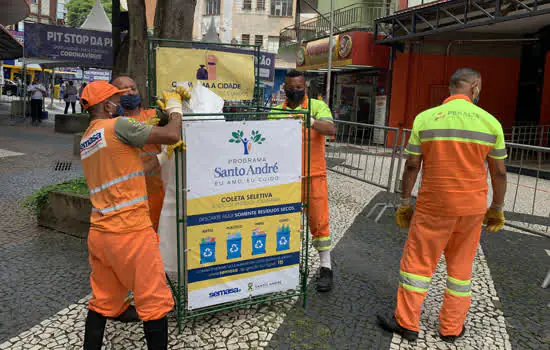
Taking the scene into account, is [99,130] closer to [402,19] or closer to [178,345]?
[178,345]

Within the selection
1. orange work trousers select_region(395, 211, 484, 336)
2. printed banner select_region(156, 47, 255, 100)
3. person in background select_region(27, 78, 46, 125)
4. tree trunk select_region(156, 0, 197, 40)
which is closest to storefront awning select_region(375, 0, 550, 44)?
tree trunk select_region(156, 0, 197, 40)

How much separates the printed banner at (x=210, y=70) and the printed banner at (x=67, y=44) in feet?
45.0

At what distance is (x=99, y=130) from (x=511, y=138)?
1511 cm

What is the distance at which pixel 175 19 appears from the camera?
546cm

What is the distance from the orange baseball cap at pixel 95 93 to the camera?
9.09ft

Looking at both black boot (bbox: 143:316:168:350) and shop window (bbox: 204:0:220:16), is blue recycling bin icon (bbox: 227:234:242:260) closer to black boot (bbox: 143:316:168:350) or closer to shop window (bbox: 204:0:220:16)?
black boot (bbox: 143:316:168:350)

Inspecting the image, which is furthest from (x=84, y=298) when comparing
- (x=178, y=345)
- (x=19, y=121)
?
(x=19, y=121)

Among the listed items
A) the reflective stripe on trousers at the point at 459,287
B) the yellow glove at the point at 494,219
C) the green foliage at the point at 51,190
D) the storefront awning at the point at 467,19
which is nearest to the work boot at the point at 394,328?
the reflective stripe on trousers at the point at 459,287

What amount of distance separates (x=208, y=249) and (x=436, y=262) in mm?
1626

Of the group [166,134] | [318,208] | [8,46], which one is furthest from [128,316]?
[8,46]

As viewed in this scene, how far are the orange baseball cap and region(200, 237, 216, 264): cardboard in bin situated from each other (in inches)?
45.4

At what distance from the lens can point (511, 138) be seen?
15.1 meters

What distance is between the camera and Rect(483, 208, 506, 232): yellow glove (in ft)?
11.9

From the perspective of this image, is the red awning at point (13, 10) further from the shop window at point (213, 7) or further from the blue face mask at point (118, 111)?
the shop window at point (213, 7)
